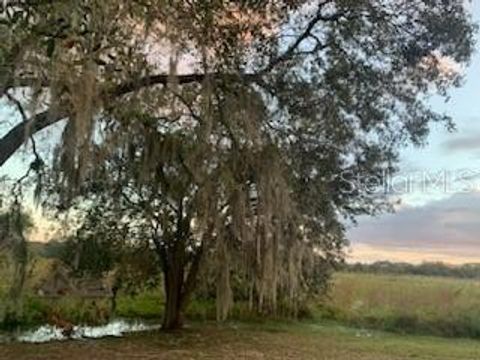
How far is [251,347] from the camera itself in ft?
36.9

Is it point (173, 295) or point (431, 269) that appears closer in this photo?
point (173, 295)

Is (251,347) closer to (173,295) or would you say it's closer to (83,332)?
(173,295)

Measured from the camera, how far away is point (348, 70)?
30.6 feet

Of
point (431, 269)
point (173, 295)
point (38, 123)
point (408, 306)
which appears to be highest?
point (38, 123)

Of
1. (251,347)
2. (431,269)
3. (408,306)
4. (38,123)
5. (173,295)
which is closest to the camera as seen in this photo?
(38,123)

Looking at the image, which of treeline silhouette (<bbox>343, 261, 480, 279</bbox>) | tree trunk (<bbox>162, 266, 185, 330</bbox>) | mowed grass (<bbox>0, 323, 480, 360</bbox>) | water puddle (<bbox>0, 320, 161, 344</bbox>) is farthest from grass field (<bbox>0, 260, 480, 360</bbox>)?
water puddle (<bbox>0, 320, 161, 344</bbox>)

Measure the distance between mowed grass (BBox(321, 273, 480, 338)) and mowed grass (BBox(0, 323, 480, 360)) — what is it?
1566 millimetres

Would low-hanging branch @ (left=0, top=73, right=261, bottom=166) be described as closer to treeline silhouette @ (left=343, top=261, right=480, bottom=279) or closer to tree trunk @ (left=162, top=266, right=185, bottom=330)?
tree trunk @ (left=162, top=266, right=185, bottom=330)

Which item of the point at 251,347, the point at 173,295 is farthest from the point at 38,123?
the point at 173,295

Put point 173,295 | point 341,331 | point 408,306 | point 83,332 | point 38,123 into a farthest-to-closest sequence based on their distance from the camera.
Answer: point 408,306, point 341,331, point 83,332, point 173,295, point 38,123

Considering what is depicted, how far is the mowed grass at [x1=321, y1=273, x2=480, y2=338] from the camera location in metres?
16.4

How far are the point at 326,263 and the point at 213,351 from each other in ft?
13.6

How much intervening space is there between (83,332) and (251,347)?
14.1 ft

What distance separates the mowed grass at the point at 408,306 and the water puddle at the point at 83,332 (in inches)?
192
